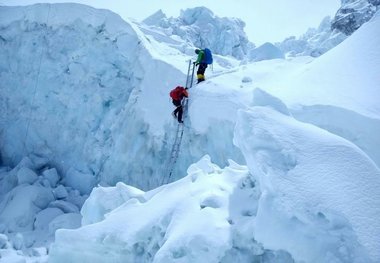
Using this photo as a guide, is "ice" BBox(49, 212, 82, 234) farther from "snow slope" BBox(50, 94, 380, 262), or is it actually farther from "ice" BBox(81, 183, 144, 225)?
"snow slope" BBox(50, 94, 380, 262)

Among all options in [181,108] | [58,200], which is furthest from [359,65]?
[58,200]

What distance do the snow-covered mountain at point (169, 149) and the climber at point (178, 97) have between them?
22cm

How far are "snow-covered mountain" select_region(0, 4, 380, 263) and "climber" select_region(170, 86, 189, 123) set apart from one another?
22 cm

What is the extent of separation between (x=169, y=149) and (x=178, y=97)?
1239mm

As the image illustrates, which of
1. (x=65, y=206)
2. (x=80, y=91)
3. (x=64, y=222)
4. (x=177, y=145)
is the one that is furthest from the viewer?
(x=80, y=91)

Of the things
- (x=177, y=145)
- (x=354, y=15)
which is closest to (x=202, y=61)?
(x=177, y=145)

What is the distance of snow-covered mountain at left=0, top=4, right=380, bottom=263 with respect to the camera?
2.94m

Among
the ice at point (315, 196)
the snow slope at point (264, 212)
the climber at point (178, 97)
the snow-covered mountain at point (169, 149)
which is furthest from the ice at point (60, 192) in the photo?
the ice at point (315, 196)

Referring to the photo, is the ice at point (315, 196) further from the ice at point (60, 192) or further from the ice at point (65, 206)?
the ice at point (60, 192)

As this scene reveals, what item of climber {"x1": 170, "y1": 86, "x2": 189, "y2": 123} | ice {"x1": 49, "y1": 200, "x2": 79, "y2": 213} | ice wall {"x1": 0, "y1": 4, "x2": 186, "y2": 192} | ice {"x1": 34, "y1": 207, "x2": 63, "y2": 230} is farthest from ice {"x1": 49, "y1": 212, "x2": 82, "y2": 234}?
climber {"x1": 170, "y1": 86, "x2": 189, "y2": 123}

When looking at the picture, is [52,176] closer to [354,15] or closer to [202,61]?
[202,61]

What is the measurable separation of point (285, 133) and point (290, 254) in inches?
43.1

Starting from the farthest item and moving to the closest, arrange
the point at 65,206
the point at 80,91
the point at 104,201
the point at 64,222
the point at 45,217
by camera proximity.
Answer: the point at 80,91 → the point at 65,206 → the point at 45,217 → the point at 64,222 → the point at 104,201

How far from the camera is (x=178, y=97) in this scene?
7.81 metres
